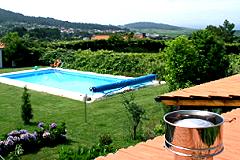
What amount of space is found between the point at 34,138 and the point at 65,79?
→ 1540 centimetres

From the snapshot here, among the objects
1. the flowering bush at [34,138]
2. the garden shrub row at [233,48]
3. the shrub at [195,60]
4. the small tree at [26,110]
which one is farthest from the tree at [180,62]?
the garden shrub row at [233,48]

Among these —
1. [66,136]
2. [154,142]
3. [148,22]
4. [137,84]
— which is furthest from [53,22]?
[154,142]

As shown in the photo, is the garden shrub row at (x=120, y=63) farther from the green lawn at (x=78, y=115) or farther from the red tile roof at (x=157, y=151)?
the red tile roof at (x=157, y=151)

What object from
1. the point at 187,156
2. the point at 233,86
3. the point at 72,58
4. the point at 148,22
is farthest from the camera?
the point at 148,22

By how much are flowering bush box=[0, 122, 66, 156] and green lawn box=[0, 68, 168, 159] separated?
1.05ft

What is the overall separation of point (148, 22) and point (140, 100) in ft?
545

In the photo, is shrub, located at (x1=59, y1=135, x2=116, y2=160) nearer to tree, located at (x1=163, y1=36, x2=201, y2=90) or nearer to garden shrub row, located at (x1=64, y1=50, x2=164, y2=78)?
tree, located at (x1=163, y1=36, x2=201, y2=90)

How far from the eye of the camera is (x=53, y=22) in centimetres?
11131

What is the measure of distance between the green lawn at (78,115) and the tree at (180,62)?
129 cm

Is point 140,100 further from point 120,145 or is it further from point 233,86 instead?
point 233,86

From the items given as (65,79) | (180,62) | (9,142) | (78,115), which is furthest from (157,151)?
(65,79)

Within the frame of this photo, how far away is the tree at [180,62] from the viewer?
15.0 metres

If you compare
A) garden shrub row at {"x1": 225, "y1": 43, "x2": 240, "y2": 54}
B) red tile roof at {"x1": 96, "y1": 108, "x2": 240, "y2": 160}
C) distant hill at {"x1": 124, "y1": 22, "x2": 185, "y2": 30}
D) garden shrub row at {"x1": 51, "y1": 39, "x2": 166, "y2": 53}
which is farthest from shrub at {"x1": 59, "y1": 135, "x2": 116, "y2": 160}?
distant hill at {"x1": 124, "y1": 22, "x2": 185, "y2": 30}

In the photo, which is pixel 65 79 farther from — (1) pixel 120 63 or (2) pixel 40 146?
(2) pixel 40 146
